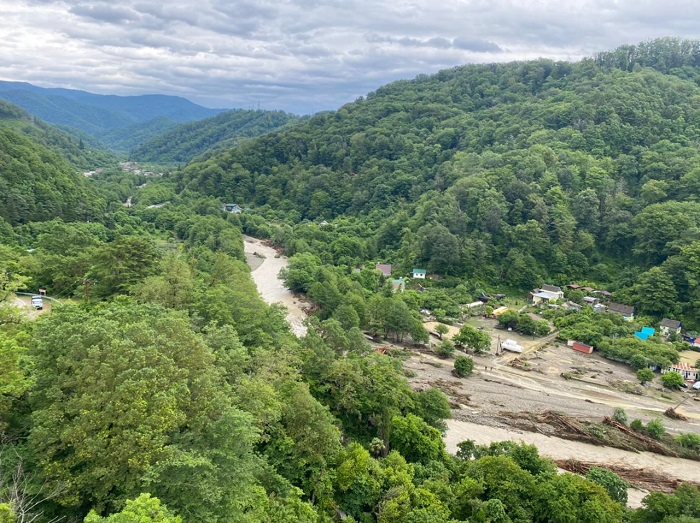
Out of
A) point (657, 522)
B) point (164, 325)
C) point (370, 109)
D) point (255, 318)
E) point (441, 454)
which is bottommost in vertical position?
point (441, 454)

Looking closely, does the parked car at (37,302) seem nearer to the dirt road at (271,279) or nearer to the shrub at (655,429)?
the dirt road at (271,279)

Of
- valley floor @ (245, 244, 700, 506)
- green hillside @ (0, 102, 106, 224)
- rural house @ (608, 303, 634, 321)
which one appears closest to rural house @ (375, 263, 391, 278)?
valley floor @ (245, 244, 700, 506)

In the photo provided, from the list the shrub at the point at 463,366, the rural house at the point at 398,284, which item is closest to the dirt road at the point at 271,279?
the rural house at the point at 398,284

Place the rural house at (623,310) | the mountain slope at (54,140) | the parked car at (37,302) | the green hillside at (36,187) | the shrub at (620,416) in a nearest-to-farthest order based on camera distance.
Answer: the parked car at (37,302), the shrub at (620,416), the rural house at (623,310), the green hillside at (36,187), the mountain slope at (54,140)

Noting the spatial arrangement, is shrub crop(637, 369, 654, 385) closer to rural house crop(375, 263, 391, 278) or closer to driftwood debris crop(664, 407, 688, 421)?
driftwood debris crop(664, 407, 688, 421)

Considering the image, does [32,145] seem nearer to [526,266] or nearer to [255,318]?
[255,318]

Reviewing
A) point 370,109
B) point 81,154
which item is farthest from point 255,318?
point 81,154
